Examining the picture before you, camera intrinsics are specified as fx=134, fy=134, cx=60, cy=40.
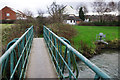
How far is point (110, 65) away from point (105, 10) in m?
34.5

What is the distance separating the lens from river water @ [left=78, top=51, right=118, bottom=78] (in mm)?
7801

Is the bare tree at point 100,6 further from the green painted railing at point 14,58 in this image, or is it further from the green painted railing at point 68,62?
the green painted railing at point 14,58

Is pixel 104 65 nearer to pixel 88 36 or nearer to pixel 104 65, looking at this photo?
pixel 104 65

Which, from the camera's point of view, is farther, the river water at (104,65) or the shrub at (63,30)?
the shrub at (63,30)

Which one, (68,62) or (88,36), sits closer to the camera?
(68,62)

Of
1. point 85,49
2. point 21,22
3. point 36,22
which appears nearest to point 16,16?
point 21,22

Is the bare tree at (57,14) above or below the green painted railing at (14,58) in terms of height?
above

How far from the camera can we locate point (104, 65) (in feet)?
31.0

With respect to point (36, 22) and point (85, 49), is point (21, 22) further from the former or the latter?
point (85, 49)

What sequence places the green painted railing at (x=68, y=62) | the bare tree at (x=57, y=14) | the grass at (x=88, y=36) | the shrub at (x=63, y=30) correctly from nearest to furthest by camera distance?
1. the green painted railing at (x=68, y=62)
2. the shrub at (x=63, y=30)
3. the grass at (x=88, y=36)
4. the bare tree at (x=57, y=14)

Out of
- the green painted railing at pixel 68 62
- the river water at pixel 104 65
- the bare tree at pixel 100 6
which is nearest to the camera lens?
the green painted railing at pixel 68 62

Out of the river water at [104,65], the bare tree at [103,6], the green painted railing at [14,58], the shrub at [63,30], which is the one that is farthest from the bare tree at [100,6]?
the green painted railing at [14,58]

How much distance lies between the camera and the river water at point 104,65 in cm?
780

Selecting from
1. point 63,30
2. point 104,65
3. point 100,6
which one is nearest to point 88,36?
point 63,30
